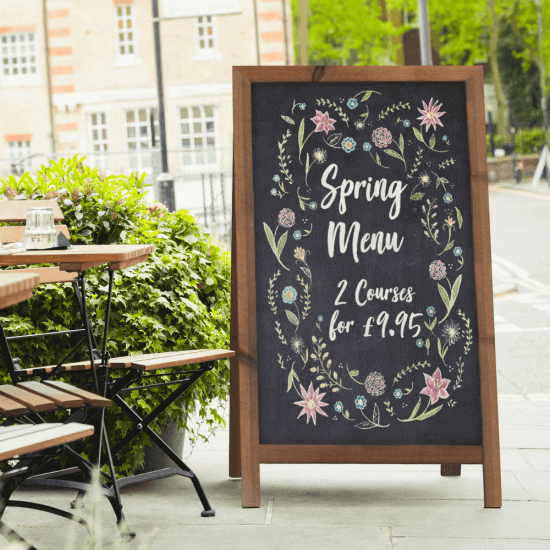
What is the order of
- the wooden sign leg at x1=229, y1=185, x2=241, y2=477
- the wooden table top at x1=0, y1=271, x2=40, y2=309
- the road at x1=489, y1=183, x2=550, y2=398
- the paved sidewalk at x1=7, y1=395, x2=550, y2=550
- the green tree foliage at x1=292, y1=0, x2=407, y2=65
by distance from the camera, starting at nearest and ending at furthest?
the wooden table top at x1=0, y1=271, x2=40, y2=309, the paved sidewalk at x1=7, y1=395, x2=550, y2=550, the wooden sign leg at x1=229, y1=185, x2=241, y2=477, the road at x1=489, y1=183, x2=550, y2=398, the green tree foliage at x1=292, y1=0, x2=407, y2=65

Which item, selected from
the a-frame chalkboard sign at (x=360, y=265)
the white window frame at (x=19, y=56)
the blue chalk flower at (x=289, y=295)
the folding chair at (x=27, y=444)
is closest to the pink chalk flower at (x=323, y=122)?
the a-frame chalkboard sign at (x=360, y=265)

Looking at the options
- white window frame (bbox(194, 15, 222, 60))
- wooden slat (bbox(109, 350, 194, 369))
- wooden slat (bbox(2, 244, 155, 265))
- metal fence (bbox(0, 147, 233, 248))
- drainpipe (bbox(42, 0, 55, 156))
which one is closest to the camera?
wooden slat (bbox(2, 244, 155, 265))

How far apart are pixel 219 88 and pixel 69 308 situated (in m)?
24.2

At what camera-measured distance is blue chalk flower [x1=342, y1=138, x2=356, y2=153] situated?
3.60 metres

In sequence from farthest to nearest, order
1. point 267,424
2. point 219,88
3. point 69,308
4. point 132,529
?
point 219,88 → point 69,308 → point 267,424 → point 132,529

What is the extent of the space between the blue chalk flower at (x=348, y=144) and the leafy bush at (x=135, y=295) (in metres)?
1.00

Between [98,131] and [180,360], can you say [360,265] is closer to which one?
[180,360]

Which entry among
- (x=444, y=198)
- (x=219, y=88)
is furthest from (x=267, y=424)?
(x=219, y=88)

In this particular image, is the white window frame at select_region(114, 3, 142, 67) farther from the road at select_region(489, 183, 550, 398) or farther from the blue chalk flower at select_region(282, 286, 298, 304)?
the blue chalk flower at select_region(282, 286, 298, 304)

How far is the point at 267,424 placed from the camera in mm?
3570

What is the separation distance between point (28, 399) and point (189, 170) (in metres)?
23.0

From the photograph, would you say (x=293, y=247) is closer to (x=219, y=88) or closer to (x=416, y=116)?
(x=416, y=116)

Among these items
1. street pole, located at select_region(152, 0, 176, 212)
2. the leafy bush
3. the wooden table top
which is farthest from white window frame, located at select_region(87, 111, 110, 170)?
the wooden table top

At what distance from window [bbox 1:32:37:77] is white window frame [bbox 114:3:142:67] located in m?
2.92
